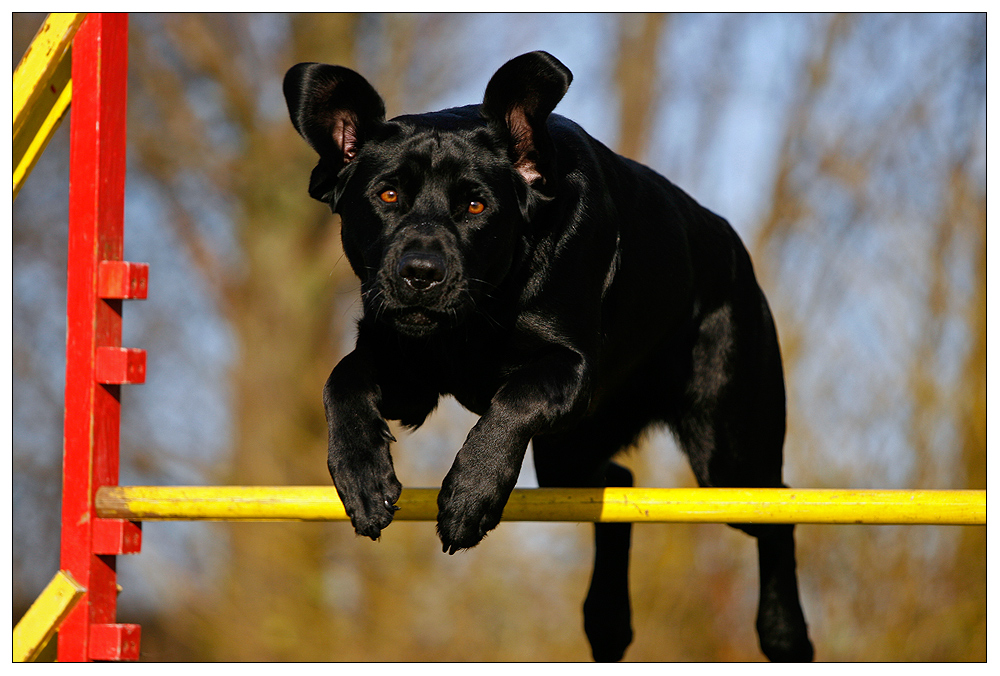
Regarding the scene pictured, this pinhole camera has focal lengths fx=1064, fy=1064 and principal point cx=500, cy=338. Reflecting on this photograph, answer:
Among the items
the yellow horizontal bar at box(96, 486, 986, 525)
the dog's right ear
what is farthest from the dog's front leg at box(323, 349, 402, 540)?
the dog's right ear

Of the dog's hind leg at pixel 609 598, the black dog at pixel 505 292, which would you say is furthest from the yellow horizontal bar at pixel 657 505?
the dog's hind leg at pixel 609 598

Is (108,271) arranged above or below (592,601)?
above

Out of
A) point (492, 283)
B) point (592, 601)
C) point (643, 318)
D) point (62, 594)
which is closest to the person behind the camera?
point (492, 283)

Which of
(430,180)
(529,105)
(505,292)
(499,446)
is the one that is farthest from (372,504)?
(529,105)

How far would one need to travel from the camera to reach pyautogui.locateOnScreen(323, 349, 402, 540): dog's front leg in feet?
7.83

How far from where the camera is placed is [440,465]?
29.8 ft

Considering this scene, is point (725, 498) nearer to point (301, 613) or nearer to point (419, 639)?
point (419, 639)

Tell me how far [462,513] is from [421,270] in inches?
22.2

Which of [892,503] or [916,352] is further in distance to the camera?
[916,352]

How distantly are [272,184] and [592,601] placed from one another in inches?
330

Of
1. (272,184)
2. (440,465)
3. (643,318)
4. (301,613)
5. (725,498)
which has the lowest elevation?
(301,613)

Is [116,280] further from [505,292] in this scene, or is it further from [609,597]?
[609,597]

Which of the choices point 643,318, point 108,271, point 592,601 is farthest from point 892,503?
point 108,271

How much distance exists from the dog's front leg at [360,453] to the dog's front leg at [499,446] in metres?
0.14
